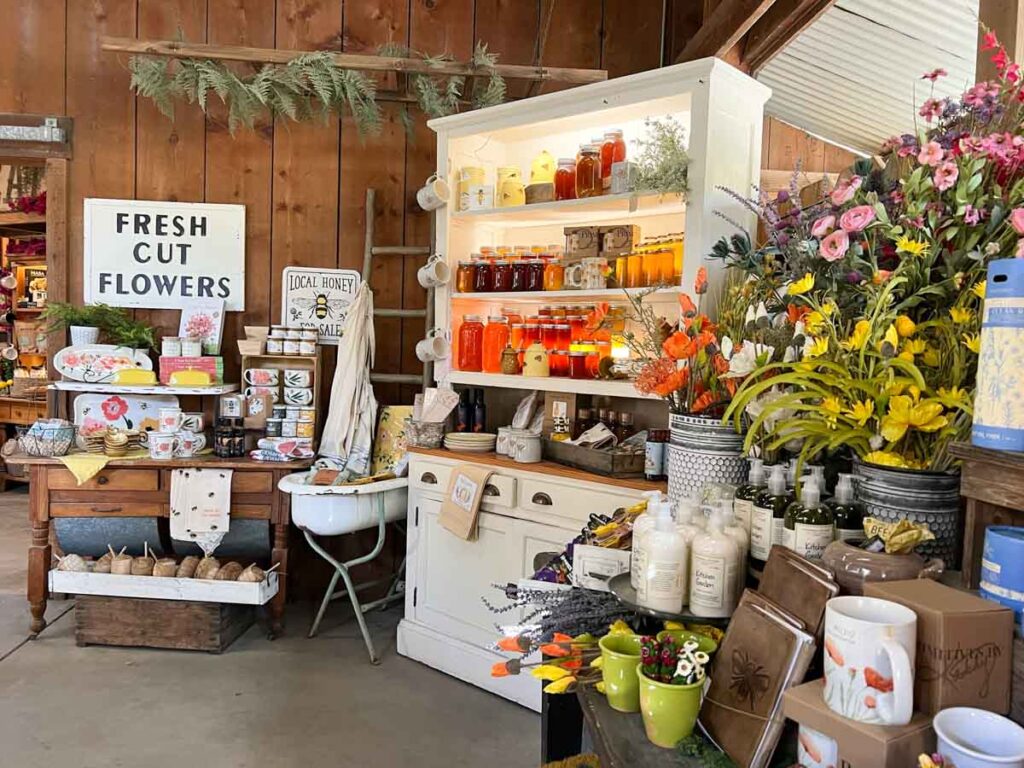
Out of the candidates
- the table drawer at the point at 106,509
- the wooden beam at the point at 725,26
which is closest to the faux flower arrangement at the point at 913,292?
the wooden beam at the point at 725,26

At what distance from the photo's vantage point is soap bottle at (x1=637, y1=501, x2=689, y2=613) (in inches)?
51.8

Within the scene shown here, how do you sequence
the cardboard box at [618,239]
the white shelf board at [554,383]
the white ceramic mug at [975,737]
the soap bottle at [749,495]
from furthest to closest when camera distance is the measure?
the cardboard box at [618,239], the white shelf board at [554,383], the soap bottle at [749,495], the white ceramic mug at [975,737]

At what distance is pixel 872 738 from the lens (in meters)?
0.89

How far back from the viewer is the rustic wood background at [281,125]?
→ 3830 mm

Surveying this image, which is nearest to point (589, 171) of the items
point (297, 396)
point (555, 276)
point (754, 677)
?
point (555, 276)

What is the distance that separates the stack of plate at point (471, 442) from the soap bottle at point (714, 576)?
1.99 m

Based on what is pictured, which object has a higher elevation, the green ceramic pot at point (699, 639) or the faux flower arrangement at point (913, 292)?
the faux flower arrangement at point (913, 292)

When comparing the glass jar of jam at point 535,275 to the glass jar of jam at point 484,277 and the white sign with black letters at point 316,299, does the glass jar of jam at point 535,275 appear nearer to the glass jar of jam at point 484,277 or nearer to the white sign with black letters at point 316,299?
the glass jar of jam at point 484,277

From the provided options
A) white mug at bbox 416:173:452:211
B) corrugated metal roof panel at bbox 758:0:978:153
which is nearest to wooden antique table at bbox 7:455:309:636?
white mug at bbox 416:173:452:211

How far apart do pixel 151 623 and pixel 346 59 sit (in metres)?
2.49

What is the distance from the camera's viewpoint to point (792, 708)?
3.24 feet

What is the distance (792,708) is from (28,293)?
341 inches

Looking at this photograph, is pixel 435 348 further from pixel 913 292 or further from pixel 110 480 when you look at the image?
pixel 913 292

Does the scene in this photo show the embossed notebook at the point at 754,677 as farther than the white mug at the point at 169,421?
No
